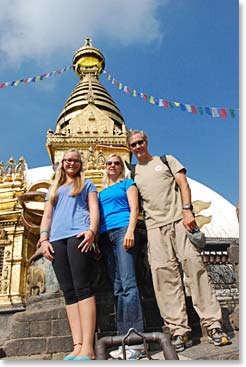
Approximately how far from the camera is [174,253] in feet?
10.2

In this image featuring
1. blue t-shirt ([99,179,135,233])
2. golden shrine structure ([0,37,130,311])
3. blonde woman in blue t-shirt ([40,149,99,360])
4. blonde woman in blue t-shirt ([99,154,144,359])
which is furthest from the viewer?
golden shrine structure ([0,37,130,311])

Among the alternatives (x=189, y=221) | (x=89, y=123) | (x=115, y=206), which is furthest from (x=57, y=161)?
(x=189, y=221)

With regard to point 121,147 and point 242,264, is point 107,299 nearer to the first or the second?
point 242,264

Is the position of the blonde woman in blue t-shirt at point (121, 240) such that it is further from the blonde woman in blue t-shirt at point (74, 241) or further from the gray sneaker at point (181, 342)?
the gray sneaker at point (181, 342)

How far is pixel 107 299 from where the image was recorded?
11.1ft

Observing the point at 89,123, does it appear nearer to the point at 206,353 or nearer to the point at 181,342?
the point at 181,342

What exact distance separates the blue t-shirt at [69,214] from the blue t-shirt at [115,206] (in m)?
0.18

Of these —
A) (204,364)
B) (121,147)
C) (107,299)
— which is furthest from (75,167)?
(121,147)

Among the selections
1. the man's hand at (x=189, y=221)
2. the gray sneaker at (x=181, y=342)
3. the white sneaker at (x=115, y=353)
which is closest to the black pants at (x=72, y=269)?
the white sneaker at (x=115, y=353)

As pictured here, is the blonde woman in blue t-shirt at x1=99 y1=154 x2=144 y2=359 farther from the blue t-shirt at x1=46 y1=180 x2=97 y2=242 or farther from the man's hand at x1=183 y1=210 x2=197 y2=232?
the man's hand at x1=183 y1=210 x2=197 y2=232

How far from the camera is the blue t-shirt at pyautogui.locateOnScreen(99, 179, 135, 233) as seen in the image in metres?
3.12

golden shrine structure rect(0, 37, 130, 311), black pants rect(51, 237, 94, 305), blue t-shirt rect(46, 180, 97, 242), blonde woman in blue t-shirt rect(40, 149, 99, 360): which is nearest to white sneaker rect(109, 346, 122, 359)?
blonde woman in blue t-shirt rect(40, 149, 99, 360)

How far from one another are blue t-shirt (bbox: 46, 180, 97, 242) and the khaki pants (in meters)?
0.64

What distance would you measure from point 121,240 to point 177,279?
1.95 feet
